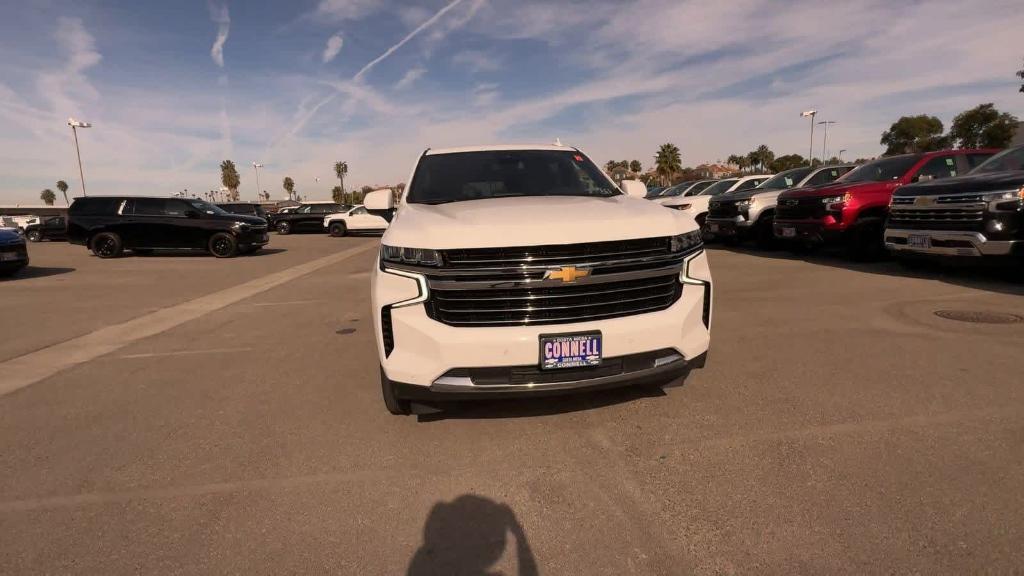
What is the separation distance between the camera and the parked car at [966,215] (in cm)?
632

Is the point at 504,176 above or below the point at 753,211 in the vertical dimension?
above

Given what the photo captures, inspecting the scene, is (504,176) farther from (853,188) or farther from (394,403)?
(853,188)

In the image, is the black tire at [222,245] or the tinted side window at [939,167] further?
the black tire at [222,245]

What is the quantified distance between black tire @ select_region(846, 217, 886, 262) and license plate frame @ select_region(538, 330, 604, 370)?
325 inches

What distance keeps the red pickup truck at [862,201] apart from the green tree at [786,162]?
270 ft

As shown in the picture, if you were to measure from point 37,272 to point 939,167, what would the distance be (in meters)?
18.4

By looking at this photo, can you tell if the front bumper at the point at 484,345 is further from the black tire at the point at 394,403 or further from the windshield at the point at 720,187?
the windshield at the point at 720,187

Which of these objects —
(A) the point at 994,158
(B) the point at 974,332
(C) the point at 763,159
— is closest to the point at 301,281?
(B) the point at 974,332

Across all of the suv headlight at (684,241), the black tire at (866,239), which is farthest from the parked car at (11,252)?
the black tire at (866,239)

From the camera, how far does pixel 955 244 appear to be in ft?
22.2

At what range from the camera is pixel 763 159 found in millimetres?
94562

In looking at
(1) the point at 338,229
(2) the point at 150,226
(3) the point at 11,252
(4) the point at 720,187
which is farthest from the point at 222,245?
(4) the point at 720,187

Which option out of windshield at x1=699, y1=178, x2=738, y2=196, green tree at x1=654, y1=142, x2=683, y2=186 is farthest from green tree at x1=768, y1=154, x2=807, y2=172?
windshield at x1=699, y1=178, x2=738, y2=196

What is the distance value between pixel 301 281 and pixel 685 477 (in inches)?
342
